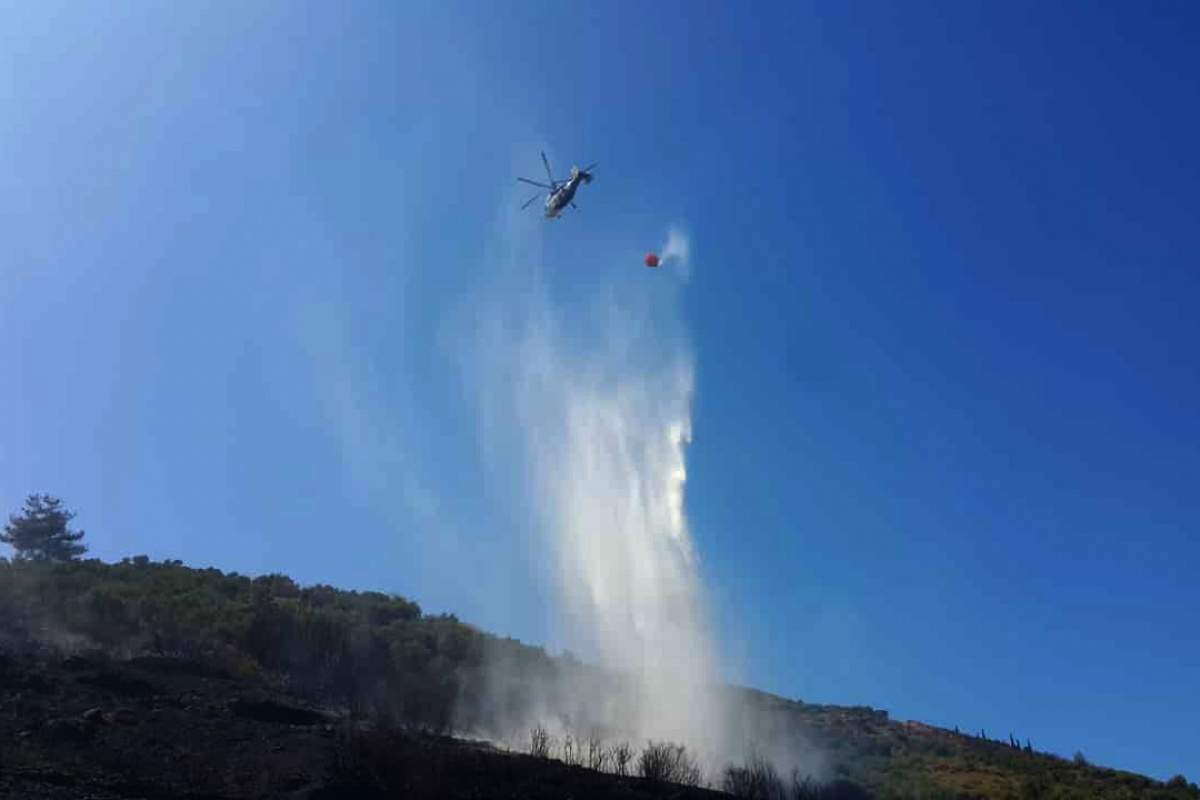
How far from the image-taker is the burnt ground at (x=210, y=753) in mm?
26125

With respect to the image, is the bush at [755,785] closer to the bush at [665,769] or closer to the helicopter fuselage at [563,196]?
the bush at [665,769]

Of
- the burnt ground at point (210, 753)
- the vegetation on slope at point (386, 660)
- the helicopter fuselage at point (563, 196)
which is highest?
the helicopter fuselage at point (563, 196)

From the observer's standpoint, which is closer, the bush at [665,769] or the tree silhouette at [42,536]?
the bush at [665,769]

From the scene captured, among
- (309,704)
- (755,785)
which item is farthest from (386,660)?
(755,785)

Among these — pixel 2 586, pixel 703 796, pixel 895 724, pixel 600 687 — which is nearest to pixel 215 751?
pixel 703 796

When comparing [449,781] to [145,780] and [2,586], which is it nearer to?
[145,780]

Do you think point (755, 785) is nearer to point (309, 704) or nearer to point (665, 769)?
point (665, 769)

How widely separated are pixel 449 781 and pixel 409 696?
55.5 feet

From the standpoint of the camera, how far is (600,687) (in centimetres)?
5866

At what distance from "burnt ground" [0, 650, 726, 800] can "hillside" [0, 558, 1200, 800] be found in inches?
3.5

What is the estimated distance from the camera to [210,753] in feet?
95.1

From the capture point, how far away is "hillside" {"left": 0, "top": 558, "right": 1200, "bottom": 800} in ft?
94.1

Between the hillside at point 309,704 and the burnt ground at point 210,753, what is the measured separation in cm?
9

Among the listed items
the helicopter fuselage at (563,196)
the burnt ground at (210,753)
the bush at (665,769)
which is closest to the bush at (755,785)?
the bush at (665,769)
